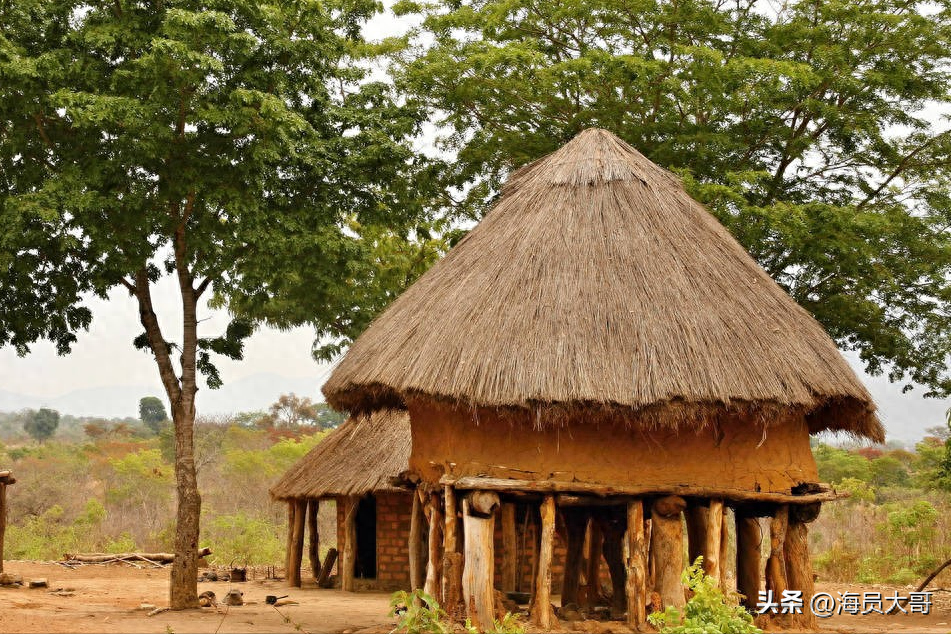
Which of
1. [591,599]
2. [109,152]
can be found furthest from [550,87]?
[591,599]

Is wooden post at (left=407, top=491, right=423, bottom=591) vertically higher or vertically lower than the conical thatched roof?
lower

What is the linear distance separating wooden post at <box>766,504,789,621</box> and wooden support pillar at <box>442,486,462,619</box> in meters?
2.77

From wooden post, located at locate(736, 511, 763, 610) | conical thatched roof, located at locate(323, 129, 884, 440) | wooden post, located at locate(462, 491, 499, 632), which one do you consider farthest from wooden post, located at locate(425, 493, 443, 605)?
wooden post, located at locate(736, 511, 763, 610)

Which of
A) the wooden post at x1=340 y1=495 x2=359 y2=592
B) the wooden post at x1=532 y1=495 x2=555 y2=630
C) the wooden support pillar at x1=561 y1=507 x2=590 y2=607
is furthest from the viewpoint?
the wooden post at x1=340 y1=495 x2=359 y2=592

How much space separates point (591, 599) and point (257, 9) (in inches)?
283

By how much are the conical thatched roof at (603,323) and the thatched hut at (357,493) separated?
175 inches

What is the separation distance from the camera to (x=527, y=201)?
1095 cm

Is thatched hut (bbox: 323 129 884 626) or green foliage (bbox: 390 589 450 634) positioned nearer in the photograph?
green foliage (bbox: 390 589 450 634)

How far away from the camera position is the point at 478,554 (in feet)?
30.4

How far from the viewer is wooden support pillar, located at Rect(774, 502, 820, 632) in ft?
32.6

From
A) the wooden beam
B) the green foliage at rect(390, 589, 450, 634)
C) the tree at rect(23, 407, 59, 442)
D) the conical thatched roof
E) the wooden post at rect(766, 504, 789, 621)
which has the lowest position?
the green foliage at rect(390, 589, 450, 634)

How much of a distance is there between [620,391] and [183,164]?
5.74 meters

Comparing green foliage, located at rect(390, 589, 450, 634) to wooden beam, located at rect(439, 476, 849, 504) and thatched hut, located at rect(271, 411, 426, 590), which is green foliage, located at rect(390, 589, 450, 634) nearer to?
wooden beam, located at rect(439, 476, 849, 504)

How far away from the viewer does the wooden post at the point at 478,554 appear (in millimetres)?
9180
